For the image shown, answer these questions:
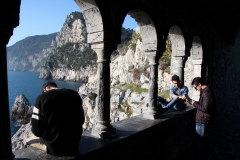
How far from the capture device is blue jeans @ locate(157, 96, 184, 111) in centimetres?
473

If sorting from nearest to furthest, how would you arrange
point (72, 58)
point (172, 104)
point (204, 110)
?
point (204, 110) < point (172, 104) < point (72, 58)

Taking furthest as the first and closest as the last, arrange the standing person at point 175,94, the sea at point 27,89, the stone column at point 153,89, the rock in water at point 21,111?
the rock in water at point 21,111 → the sea at point 27,89 → the standing person at point 175,94 → the stone column at point 153,89

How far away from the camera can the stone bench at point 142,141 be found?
2.56 metres

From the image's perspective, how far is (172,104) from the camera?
15.6 ft

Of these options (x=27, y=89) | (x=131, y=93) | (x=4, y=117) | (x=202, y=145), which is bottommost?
(x=27, y=89)

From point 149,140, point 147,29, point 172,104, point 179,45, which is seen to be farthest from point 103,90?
point 179,45

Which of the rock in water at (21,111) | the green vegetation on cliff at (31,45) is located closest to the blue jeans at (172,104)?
the rock in water at (21,111)

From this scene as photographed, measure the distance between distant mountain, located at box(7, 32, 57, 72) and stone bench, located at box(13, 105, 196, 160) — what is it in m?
166

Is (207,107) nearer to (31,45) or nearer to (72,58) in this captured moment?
(72,58)

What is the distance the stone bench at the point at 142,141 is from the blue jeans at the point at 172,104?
17 centimetres

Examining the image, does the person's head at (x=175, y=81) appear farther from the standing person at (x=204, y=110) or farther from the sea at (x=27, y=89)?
the sea at (x=27, y=89)

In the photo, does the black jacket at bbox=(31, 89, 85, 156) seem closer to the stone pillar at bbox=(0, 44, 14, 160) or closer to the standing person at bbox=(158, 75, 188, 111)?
the stone pillar at bbox=(0, 44, 14, 160)

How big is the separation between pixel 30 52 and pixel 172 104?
619 feet

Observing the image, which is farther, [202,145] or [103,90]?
[202,145]
